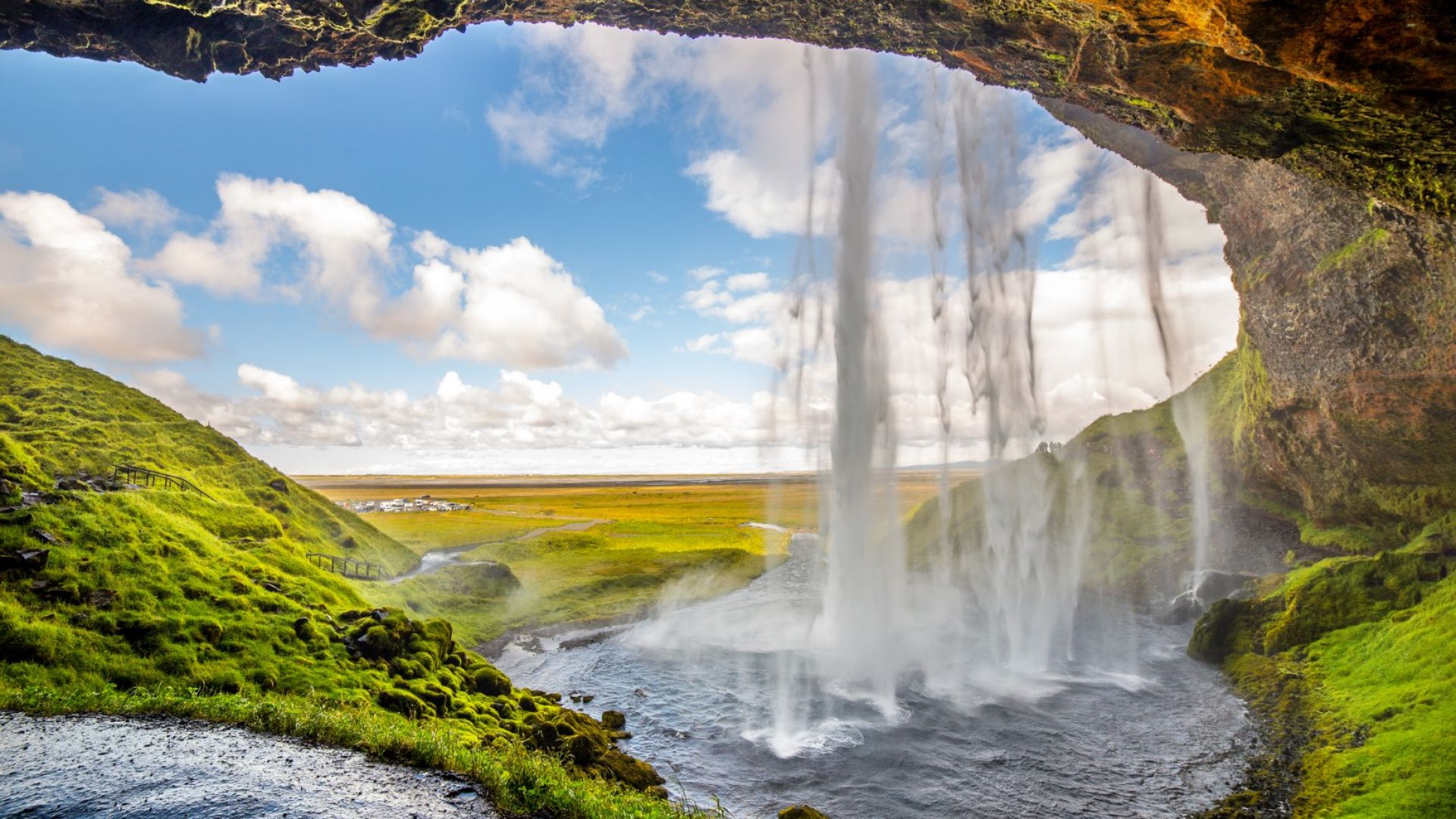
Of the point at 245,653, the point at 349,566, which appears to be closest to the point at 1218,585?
the point at 245,653

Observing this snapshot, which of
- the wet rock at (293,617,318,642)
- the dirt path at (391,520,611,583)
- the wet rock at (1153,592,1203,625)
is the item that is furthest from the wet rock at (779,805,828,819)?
the dirt path at (391,520,611,583)

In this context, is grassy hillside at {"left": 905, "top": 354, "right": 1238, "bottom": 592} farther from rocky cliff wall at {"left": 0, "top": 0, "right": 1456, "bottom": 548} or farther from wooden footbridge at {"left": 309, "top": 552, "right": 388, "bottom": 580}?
wooden footbridge at {"left": 309, "top": 552, "right": 388, "bottom": 580}

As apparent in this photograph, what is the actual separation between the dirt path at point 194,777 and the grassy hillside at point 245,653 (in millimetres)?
840

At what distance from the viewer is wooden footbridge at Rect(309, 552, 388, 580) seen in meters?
38.5

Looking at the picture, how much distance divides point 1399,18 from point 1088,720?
23.0 meters

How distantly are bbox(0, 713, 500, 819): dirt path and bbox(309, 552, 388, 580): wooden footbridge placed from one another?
25.6 meters

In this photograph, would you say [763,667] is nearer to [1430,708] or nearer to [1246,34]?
[1430,708]

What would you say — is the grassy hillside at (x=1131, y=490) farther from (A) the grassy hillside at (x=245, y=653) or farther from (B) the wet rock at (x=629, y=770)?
(A) the grassy hillside at (x=245, y=653)

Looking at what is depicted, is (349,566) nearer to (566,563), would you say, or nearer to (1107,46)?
(566,563)

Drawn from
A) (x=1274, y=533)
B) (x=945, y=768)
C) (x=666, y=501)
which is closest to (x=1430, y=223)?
(x=945, y=768)

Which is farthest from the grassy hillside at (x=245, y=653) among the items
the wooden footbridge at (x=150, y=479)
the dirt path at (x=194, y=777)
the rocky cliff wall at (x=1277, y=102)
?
the rocky cliff wall at (x=1277, y=102)

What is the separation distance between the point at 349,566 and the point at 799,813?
4118cm

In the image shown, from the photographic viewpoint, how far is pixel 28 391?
127 feet

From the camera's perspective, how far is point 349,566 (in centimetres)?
4356
